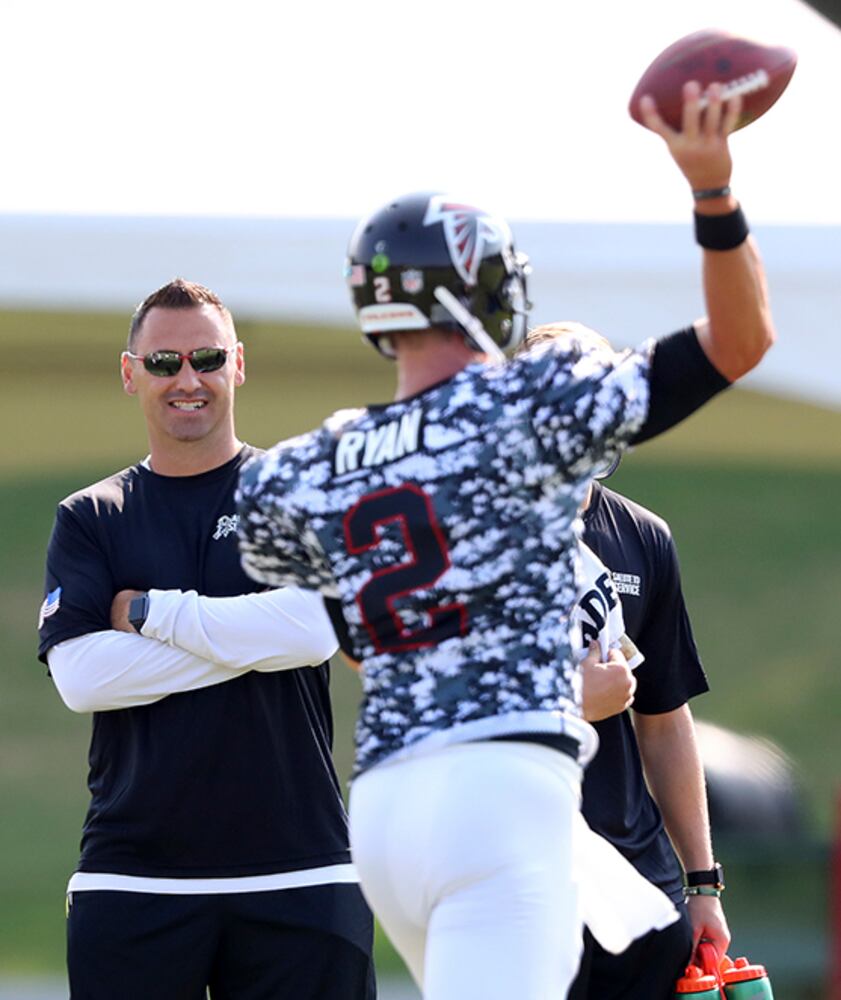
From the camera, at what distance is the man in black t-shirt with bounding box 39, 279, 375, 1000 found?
135 inches

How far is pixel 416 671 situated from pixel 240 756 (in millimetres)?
1146

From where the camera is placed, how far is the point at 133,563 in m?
3.58

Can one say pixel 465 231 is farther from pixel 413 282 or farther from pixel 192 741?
pixel 192 741

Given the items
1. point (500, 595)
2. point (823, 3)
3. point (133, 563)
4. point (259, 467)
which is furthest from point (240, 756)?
point (823, 3)

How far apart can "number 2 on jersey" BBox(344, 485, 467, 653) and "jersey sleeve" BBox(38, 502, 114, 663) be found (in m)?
1.23

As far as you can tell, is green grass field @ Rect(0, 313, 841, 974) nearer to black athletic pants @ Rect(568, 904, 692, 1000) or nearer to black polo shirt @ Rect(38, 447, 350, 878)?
black polo shirt @ Rect(38, 447, 350, 878)

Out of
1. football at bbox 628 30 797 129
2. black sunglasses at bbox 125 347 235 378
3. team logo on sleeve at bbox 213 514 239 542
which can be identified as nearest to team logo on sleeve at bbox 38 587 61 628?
team logo on sleeve at bbox 213 514 239 542

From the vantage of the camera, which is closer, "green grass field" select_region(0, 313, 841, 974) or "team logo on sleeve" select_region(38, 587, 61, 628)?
"team logo on sleeve" select_region(38, 587, 61, 628)

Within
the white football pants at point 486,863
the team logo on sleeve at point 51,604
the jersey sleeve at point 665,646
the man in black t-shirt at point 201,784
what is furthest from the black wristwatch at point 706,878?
the team logo on sleeve at point 51,604

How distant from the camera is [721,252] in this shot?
2316 mm

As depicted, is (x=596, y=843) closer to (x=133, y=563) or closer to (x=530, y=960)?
(x=530, y=960)

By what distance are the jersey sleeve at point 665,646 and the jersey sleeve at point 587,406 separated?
3.95 feet

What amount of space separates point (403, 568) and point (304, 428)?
5.37m

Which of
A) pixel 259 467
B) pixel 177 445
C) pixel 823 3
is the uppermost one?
pixel 823 3
